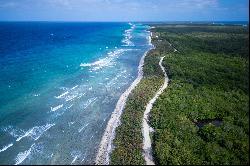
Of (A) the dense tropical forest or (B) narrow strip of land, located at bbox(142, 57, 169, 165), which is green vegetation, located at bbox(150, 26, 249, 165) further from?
(B) narrow strip of land, located at bbox(142, 57, 169, 165)

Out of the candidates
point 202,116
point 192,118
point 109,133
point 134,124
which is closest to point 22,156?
point 109,133

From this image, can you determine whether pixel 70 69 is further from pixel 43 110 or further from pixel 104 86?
pixel 43 110

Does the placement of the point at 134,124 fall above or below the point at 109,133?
above

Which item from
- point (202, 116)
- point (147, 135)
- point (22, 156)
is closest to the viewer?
point (22, 156)

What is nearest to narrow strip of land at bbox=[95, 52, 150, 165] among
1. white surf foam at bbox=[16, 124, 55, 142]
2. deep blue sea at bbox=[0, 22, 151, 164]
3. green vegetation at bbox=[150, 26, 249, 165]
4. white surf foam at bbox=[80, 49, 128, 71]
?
deep blue sea at bbox=[0, 22, 151, 164]

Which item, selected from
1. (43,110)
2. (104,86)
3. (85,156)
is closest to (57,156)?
(85,156)

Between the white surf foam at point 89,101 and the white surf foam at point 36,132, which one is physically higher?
the white surf foam at point 89,101

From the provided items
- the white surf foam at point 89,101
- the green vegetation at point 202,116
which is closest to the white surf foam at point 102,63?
the green vegetation at point 202,116

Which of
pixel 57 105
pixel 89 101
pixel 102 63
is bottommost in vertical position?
pixel 57 105

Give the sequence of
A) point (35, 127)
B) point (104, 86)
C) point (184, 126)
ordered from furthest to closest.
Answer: point (104, 86), point (35, 127), point (184, 126)

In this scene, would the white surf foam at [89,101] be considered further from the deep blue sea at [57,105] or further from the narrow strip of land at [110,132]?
the narrow strip of land at [110,132]

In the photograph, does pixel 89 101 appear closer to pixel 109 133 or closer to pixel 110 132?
pixel 110 132
